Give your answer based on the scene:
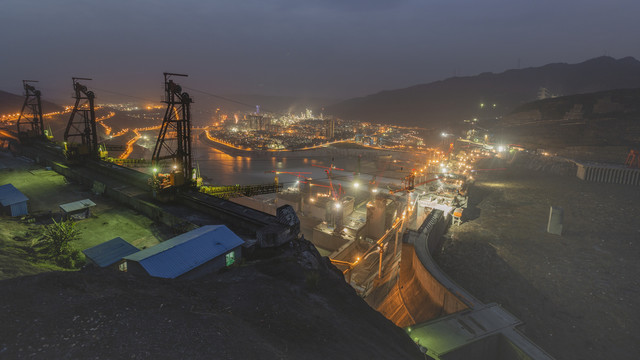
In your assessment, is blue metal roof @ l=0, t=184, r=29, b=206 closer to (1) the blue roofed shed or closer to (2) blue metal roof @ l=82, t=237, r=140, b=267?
(1) the blue roofed shed

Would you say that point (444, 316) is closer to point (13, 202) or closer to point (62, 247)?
point (62, 247)

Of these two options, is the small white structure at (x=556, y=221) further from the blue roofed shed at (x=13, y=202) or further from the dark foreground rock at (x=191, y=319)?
the blue roofed shed at (x=13, y=202)

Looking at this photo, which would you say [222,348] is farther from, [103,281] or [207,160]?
[207,160]

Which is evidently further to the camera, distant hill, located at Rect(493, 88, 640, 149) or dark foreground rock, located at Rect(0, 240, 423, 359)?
distant hill, located at Rect(493, 88, 640, 149)

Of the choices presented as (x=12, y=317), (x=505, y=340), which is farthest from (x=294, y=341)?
(x=505, y=340)

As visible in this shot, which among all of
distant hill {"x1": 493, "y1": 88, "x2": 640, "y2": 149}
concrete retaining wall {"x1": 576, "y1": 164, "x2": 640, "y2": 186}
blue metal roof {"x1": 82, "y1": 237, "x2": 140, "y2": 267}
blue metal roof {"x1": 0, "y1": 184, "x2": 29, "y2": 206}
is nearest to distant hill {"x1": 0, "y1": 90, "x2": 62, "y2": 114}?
blue metal roof {"x1": 0, "y1": 184, "x2": 29, "y2": 206}

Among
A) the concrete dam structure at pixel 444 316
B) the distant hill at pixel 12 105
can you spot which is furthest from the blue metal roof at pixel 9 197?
the distant hill at pixel 12 105
